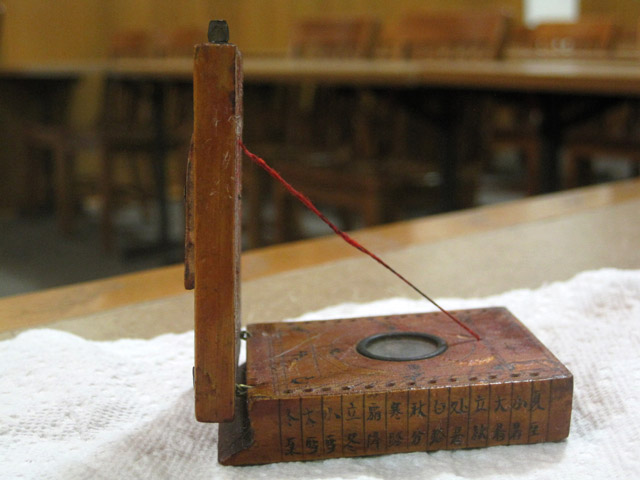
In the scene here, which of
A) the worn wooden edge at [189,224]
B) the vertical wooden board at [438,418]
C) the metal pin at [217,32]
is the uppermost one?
the metal pin at [217,32]

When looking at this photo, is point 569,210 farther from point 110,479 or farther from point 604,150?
point 604,150

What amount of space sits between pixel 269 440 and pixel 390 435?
8 centimetres

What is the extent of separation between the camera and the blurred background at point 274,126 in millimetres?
2613

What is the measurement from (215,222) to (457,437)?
0.68 feet

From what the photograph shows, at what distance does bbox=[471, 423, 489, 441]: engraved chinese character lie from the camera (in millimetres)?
486

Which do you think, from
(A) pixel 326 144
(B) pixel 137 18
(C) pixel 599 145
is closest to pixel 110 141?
(A) pixel 326 144

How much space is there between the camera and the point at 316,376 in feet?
1.61

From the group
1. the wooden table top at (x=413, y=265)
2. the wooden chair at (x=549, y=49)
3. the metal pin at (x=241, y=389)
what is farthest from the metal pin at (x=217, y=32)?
the wooden chair at (x=549, y=49)

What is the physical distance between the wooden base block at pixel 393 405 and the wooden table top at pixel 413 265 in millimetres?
292

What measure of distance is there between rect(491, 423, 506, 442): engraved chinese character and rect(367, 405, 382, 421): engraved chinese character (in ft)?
0.26

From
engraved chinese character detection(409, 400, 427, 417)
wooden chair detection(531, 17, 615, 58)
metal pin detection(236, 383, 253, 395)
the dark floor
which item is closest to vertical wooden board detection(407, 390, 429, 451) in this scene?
engraved chinese character detection(409, 400, 427, 417)

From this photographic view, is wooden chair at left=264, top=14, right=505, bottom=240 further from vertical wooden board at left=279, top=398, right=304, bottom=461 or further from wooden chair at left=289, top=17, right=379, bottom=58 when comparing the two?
vertical wooden board at left=279, top=398, right=304, bottom=461

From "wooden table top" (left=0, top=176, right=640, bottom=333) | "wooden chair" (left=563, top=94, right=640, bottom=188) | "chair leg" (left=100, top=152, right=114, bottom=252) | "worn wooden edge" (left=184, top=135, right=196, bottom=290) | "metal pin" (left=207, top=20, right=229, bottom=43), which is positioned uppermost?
"metal pin" (left=207, top=20, right=229, bottom=43)

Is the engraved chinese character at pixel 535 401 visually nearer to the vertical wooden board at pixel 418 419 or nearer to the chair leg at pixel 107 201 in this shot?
the vertical wooden board at pixel 418 419
